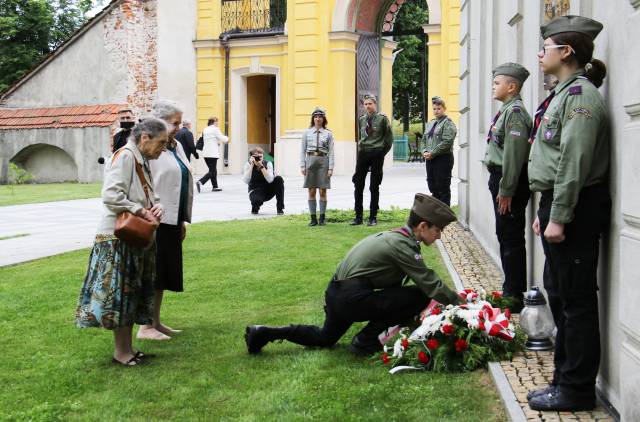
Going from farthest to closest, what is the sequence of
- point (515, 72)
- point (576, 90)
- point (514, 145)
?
point (515, 72) < point (514, 145) < point (576, 90)

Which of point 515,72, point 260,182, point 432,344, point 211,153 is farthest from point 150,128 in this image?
point 211,153

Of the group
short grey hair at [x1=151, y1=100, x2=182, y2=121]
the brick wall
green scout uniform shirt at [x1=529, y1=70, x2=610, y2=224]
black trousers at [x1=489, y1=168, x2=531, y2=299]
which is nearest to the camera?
green scout uniform shirt at [x1=529, y1=70, x2=610, y2=224]

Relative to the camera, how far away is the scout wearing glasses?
5.68 metres

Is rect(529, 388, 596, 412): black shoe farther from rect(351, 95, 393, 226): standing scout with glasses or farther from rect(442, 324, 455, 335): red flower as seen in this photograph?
rect(351, 95, 393, 226): standing scout with glasses

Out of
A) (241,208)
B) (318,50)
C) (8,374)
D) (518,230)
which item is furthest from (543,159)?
(318,50)

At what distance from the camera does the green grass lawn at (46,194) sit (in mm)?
20886

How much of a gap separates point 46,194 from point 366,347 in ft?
60.5

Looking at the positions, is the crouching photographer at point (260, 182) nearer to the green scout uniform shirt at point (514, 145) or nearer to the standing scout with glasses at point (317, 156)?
the standing scout with glasses at point (317, 156)

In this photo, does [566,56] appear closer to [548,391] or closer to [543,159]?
[543,159]

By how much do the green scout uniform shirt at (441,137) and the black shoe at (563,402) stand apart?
8896 mm

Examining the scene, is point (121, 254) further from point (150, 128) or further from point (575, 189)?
point (575, 189)

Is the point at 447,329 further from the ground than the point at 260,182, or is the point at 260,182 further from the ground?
the point at 260,182

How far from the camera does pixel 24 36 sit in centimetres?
3897

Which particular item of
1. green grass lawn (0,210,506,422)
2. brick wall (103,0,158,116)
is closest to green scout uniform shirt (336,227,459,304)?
green grass lawn (0,210,506,422)
